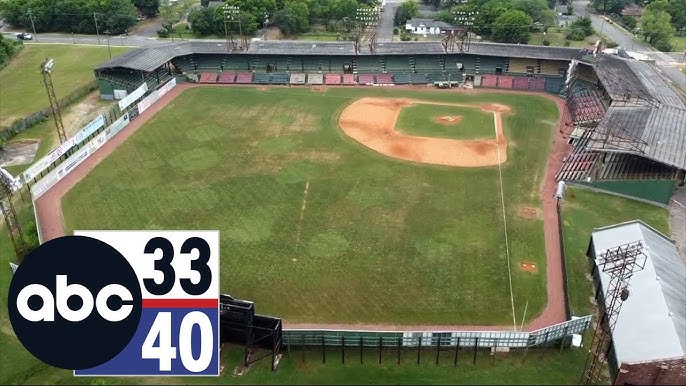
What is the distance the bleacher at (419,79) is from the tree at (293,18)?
38.0 metres

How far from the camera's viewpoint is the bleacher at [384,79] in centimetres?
8541

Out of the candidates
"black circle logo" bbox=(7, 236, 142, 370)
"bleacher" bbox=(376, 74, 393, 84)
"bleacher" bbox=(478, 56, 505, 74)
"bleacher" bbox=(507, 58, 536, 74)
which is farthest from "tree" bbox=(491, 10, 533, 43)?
"black circle logo" bbox=(7, 236, 142, 370)

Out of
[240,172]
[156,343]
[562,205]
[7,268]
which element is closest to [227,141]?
[240,172]

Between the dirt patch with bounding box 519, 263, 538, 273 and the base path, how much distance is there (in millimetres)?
965

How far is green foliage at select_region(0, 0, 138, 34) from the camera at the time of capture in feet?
371

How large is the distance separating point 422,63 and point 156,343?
73389 mm

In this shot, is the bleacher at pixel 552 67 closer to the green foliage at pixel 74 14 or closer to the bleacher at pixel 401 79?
the bleacher at pixel 401 79

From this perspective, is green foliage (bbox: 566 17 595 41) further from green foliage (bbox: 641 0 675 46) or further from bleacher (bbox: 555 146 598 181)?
bleacher (bbox: 555 146 598 181)

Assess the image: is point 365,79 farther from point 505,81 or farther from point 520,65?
point 520,65

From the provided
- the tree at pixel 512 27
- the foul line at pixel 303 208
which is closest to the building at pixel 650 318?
the foul line at pixel 303 208

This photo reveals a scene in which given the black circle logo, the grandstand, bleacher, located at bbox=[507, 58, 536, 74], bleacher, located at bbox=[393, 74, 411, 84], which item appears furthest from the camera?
bleacher, located at bbox=[507, 58, 536, 74]

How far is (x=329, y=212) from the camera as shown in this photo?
1960 inches

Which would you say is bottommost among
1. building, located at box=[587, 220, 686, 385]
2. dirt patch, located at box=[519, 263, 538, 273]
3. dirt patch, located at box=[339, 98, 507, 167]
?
dirt patch, located at box=[519, 263, 538, 273]

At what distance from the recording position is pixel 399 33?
117250 millimetres
